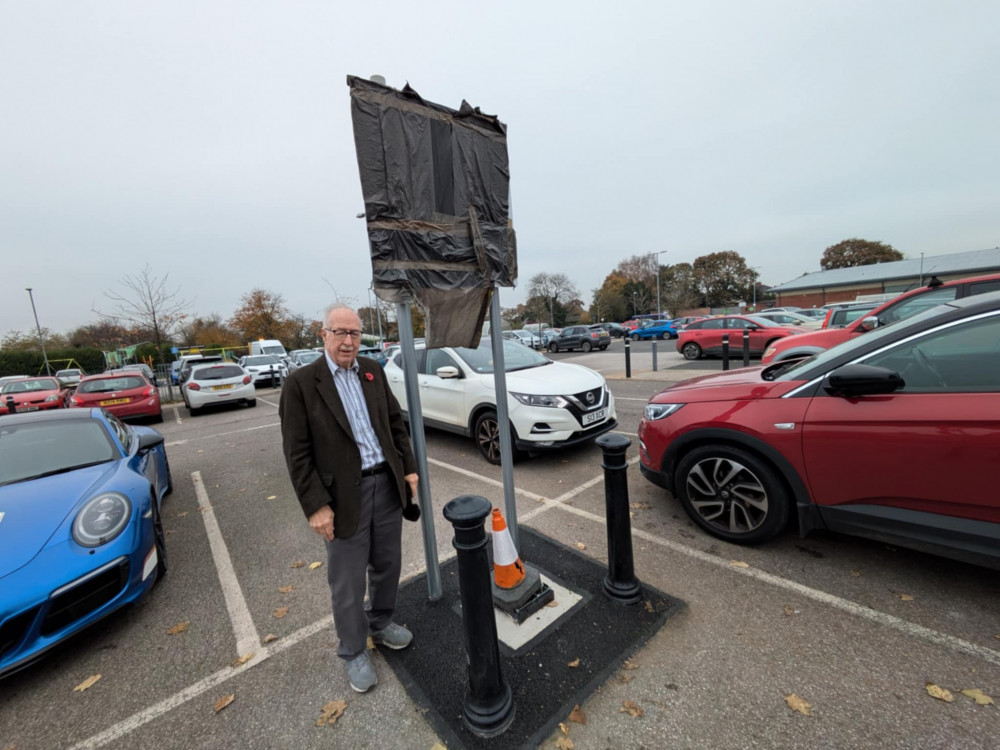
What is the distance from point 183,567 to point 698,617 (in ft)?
12.4

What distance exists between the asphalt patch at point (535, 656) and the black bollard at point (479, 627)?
2.5 inches

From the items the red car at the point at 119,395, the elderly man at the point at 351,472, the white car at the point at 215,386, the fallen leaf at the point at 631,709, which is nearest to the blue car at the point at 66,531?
the elderly man at the point at 351,472

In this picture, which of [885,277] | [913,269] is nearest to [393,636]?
[885,277]

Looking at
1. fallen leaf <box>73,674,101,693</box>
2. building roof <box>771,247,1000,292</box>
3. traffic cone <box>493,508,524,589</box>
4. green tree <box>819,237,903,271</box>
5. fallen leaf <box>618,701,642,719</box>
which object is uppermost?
green tree <box>819,237,903,271</box>

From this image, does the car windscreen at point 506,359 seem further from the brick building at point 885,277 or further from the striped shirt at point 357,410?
the brick building at point 885,277

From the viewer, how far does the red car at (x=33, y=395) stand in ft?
33.6

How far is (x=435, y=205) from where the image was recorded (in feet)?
7.84

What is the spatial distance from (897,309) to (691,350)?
9.98 metres

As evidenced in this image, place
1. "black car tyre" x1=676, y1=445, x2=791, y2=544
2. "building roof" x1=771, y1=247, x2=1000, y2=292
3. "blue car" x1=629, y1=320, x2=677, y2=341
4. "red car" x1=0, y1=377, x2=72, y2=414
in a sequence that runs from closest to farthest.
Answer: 1. "black car tyre" x1=676, y1=445, x2=791, y2=544
2. "red car" x1=0, y1=377, x2=72, y2=414
3. "blue car" x1=629, y1=320, x2=677, y2=341
4. "building roof" x1=771, y1=247, x2=1000, y2=292

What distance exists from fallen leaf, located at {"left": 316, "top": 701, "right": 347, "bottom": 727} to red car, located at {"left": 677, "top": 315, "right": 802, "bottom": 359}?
14.1 meters

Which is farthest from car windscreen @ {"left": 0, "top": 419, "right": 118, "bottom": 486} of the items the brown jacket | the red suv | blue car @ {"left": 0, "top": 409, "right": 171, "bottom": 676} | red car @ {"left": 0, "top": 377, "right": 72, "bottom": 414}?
red car @ {"left": 0, "top": 377, "right": 72, "bottom": 414}

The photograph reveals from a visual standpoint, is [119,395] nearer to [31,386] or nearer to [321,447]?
[31,386]

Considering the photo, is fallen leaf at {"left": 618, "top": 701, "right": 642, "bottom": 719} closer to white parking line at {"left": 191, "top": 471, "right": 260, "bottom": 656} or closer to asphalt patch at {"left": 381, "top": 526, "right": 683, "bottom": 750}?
asphalt patch at {"left": 381, "top": 526, "right": 683, "bottom": 750}

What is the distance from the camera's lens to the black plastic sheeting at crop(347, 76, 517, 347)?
215 cm
